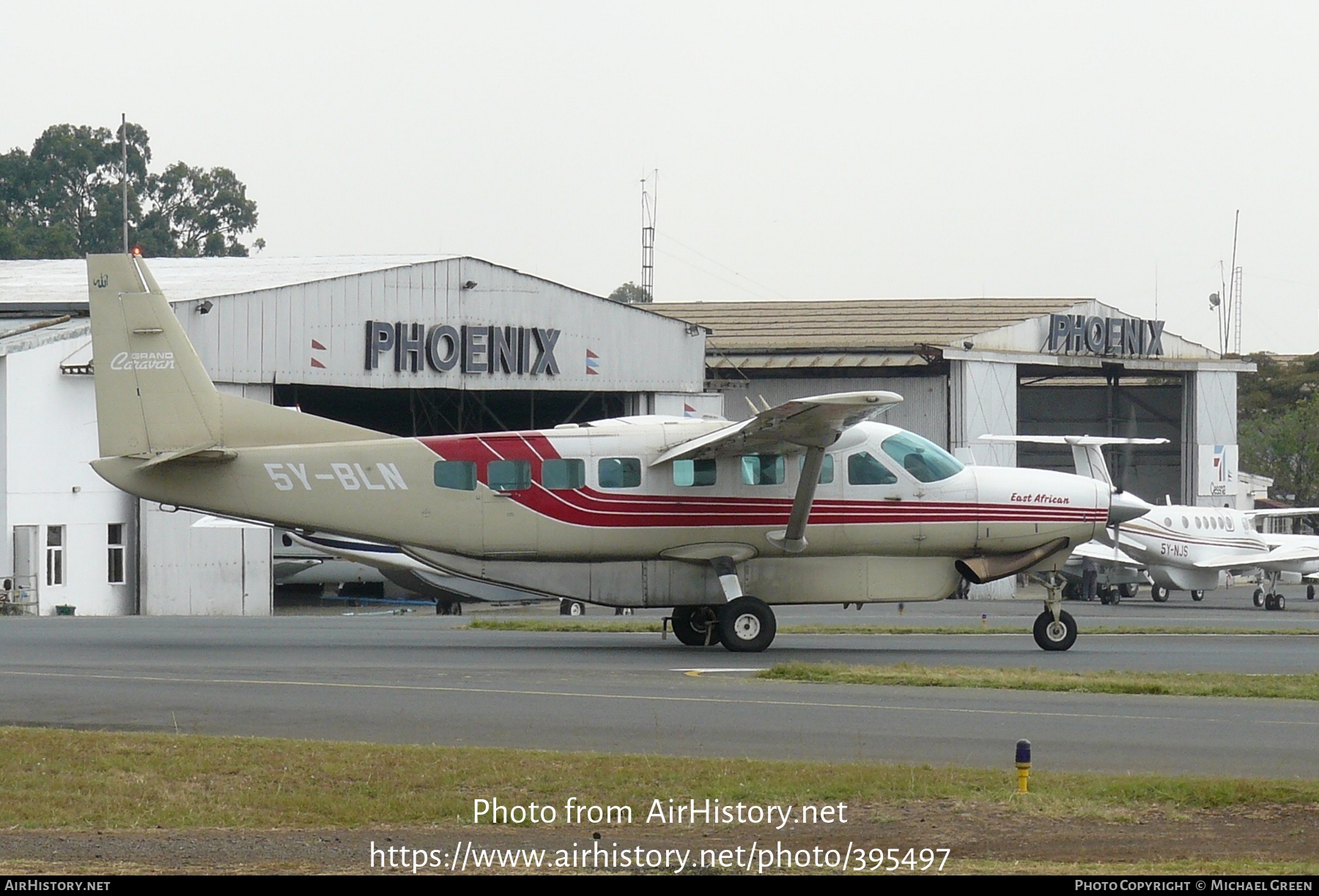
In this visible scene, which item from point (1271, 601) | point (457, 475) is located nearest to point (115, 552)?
point (457, 475)

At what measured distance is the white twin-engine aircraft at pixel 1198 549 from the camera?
46156 mm

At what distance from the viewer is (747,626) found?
20.5m

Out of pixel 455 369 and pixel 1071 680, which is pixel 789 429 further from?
pixel 455 369

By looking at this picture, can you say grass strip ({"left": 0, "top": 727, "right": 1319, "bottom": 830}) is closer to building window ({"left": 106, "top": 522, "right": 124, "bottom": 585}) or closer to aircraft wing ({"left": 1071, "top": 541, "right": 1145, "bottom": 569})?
building window ({"left": 106, "top": 522, "right": 124, "bottom": 585})

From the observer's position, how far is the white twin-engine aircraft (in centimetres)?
4616

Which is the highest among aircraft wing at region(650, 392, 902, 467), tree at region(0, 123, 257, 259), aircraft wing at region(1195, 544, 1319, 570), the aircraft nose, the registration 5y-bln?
tree at region(0, 123, 257, 259)

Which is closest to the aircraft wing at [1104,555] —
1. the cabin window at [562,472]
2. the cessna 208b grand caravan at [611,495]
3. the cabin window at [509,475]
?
the cessna 208b grand caravan at [611,495]

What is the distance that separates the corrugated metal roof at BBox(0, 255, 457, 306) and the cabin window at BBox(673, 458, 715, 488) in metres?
20.2

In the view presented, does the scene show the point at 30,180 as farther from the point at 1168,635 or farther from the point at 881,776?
the point at 881,776

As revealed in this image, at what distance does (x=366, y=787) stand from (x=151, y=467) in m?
11.0

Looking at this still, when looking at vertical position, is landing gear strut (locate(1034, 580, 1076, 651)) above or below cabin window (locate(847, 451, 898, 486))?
below

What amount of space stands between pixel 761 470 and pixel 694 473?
2.90 feet

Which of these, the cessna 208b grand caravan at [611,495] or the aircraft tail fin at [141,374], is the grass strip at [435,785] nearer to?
the cessna 208b grand caravan at [611,495]

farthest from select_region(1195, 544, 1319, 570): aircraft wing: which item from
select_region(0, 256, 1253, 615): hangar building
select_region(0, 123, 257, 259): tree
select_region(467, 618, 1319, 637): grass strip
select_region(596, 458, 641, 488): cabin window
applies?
select_region(0, 123, 257, 259): tree
